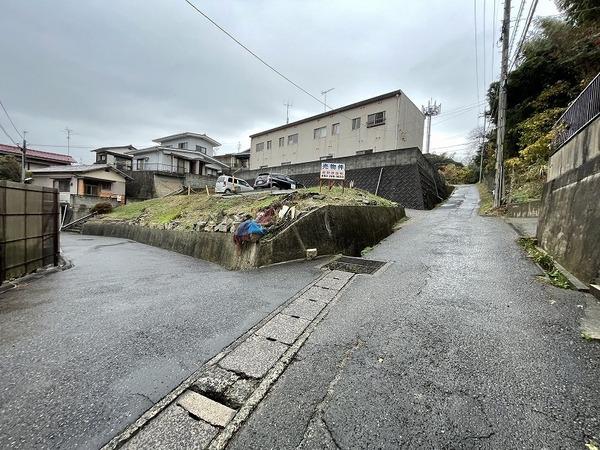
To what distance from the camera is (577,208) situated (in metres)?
4.97

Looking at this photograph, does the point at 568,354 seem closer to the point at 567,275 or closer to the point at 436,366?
the point at 436,366

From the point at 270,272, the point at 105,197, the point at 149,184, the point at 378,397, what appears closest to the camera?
the point at 378,397

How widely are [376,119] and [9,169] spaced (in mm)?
31633

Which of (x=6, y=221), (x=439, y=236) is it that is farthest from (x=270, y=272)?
(x=439, y=236)

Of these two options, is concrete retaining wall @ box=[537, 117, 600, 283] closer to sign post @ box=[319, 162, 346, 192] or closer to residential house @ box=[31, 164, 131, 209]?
sign post @ box=[319, 162, 346, 192]

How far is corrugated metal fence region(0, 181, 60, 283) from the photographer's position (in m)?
5.57

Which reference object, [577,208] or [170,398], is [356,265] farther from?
[170,398]

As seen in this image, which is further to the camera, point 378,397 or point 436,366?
point 436,366

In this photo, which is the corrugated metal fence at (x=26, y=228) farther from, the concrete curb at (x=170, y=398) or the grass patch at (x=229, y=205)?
the concrete curb at (x=170, y=398)

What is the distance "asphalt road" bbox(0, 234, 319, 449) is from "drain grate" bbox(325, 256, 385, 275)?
0.60m

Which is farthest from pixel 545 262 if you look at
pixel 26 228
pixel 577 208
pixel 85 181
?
pixel 85 181

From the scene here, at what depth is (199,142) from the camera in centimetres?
3950

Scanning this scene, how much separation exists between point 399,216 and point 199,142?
34.7 m

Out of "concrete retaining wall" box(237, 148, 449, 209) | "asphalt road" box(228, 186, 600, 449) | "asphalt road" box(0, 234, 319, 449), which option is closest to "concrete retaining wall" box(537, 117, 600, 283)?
"asphalt road" box(228, 186, 600, 449)
